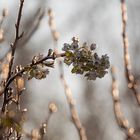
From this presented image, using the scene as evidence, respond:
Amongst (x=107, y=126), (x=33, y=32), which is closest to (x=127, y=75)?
(x=33, y=32)

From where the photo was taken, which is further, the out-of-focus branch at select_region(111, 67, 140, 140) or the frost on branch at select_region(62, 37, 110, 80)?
the out-of-focus branch at select_region(111, 67, 140, 140)

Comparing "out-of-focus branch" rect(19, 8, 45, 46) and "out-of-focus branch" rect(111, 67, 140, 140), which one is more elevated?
"out-of-focus branch" rect(19, 8, 45, 46)

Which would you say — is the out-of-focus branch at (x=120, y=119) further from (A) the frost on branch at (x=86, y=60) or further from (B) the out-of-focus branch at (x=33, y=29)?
(A) the frost on branch at (x=86, y=60)

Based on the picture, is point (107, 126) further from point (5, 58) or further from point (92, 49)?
point (92, 49)

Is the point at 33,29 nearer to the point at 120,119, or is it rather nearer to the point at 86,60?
the point at 120,119

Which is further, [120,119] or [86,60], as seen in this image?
[120,119]

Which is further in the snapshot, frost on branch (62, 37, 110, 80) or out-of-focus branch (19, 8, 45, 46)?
out-of-focus branch (19, 8, 45, 46)

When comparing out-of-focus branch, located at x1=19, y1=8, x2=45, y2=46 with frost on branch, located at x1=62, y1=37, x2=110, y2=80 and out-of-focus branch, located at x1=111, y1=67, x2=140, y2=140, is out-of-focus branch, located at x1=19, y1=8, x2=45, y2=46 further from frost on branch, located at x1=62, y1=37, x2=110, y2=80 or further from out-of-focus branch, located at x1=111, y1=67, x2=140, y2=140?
frost on branch, located at x1=62, y1=37, x2=110, y2=80

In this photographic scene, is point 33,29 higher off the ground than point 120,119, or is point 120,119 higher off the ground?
point 33,29
